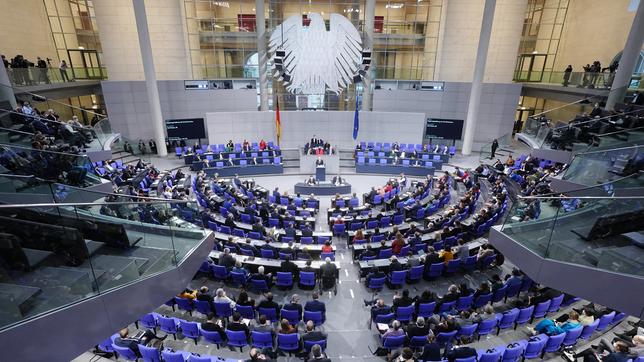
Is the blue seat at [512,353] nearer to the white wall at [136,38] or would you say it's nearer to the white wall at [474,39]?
the white wall at [474,39]

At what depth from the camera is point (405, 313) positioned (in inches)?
324

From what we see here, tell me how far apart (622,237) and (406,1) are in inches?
1015

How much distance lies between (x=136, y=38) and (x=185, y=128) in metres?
7.76

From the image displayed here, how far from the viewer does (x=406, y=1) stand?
26422 millimetres

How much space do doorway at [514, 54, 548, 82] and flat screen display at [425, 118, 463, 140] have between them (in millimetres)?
7719

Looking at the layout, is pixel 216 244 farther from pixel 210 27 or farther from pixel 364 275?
pixel 210 27

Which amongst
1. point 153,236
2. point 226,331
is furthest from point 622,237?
point 153,236

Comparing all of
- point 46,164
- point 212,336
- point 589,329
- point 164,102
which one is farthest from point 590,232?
point 164,102

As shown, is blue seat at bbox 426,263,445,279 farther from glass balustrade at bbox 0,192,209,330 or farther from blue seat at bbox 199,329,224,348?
glass balustrade at bbox 0,192,209,330

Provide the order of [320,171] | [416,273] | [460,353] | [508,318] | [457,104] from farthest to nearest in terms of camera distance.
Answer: [457,104] < [320,171] < [416,273] < [508,318] < [460,353]

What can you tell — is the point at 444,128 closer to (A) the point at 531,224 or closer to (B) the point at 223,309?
(A) the point at 531,224

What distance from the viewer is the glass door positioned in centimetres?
2442

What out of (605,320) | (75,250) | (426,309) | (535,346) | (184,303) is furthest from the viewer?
(184,303)

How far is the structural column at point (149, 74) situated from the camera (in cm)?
1989
